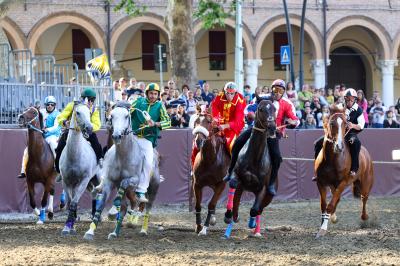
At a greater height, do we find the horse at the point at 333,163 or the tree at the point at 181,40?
the tree at the point at 181,40

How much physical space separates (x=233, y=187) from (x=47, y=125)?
5852 mm

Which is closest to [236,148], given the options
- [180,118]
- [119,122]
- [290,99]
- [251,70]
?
[119,122]

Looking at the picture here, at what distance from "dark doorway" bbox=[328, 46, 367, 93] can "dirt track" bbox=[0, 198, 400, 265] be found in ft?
116

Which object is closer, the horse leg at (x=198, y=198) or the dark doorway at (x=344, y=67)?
the horse leg at (x=198, y=198)

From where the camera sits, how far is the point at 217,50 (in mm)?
52594

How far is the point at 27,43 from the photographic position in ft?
141

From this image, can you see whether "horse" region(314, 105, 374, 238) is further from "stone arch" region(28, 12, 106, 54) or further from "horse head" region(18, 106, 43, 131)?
"stone arch" region(28, 12, 106, 54)

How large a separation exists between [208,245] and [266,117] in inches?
89.3

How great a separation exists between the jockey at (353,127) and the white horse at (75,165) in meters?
4.32

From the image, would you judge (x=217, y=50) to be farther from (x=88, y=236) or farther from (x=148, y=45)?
(x=88, y=236)

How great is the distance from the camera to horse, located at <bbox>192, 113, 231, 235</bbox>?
1653 cm

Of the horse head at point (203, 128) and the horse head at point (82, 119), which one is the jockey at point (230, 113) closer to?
the horse head at point (203, 128)

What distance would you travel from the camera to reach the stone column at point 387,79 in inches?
2029

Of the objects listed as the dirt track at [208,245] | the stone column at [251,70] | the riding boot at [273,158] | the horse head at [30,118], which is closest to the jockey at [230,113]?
the riding boot at [273,158]
